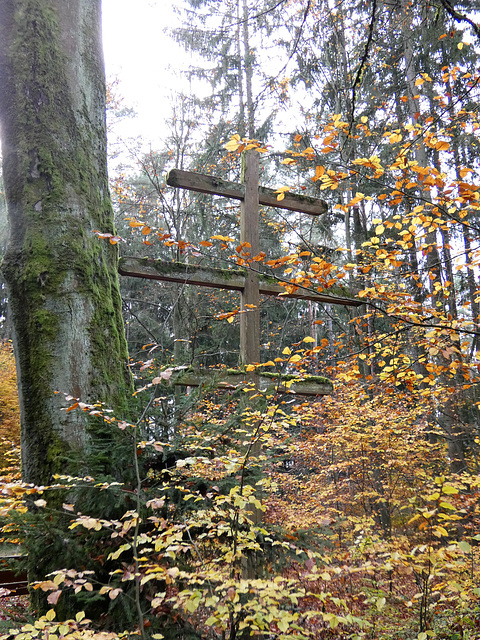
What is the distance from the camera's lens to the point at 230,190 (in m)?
4.84

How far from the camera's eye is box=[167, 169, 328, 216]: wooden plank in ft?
14.5

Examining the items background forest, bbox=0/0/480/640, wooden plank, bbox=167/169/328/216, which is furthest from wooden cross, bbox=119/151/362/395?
background forest, bbox=0/0/480/640

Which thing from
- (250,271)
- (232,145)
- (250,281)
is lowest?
(250,281)

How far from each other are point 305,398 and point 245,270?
2.42m

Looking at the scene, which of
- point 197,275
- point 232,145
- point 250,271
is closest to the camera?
point 232,145

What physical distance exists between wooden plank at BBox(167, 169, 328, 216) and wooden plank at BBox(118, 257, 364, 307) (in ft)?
2.99

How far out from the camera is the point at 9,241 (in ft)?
8.12

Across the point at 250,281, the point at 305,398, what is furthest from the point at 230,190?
the point at 305,398

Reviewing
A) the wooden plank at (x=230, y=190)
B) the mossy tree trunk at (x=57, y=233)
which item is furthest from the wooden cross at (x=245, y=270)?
the mossy tree trunk at (x=57, y=233)

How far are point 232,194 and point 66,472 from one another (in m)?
3.67

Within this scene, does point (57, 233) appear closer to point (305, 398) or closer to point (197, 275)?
point (197, 275)

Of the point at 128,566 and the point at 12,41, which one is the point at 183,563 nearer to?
the point at 128,566

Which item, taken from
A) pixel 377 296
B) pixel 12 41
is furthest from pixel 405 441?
pixel 12 41

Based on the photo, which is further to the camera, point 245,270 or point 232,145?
point 245,270
